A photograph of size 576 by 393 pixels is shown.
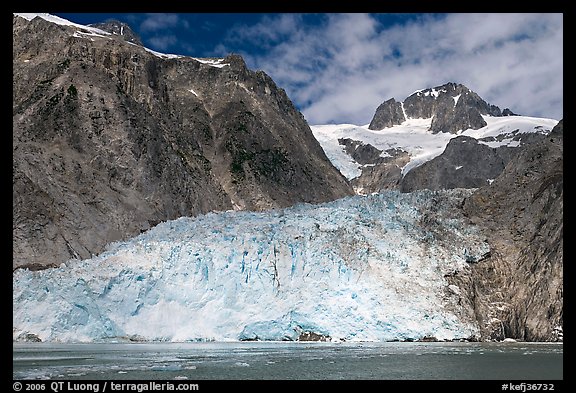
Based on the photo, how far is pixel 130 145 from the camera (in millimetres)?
51312

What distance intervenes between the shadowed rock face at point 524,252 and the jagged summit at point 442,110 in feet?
461

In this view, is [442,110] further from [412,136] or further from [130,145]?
[130,145]

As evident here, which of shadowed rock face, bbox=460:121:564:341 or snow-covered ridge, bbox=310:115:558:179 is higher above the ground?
snow-covered ridge, bbox=310:115:558:179

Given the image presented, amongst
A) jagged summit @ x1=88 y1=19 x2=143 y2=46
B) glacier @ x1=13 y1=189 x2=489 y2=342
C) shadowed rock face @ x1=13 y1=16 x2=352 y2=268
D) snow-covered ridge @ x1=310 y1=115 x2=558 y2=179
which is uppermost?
jagged summit @ x1=88 y1=19 x2=143 y2=46

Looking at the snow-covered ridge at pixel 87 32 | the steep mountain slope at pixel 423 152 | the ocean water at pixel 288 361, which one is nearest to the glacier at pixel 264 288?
the ocean water at pixel 288 361

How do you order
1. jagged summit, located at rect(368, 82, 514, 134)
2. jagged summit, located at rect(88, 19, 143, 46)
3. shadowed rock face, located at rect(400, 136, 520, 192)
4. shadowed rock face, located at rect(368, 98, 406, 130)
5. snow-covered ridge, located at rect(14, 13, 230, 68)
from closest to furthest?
snow-covered ridge, located at rect(14, 13, 230, 68) → shadowed rock face, located at rect(400, 136, 520, 192) → jagged summit, located at rect(88, 19, 143, 46) → jagged summit, located at rect(368, 82, 514, 134) → shadowed rock face, located at rect(368, 98, 406, 130)

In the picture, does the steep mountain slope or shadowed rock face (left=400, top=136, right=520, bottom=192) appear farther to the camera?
the steep mountain slope

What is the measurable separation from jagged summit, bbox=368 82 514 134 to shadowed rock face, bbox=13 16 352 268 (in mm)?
96544

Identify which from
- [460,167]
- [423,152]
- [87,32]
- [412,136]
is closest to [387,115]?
[412,136]

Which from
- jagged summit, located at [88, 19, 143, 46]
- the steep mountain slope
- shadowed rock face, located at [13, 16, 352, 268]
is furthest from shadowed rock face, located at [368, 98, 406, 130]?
shadowed rock face, located at [13, 16, 352, 268]

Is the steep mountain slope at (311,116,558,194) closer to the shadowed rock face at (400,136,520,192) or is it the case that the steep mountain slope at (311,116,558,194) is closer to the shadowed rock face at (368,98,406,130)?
the shadowed rock face at (400,136,520,192)

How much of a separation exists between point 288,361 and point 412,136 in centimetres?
14997

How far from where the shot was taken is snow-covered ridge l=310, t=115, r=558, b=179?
136250 mm

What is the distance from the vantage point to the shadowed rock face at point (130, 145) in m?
42.1
